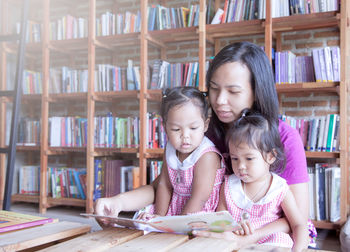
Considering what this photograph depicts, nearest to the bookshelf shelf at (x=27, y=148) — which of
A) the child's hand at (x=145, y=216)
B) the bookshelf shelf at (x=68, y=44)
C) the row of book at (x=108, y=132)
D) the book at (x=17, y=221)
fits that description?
the row of book at (x=108, y=132)

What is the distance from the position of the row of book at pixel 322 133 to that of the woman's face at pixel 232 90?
5.98 ft

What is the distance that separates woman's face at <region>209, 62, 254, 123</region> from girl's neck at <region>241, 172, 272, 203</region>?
9.5 inches

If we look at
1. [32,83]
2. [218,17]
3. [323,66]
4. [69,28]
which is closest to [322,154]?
[323,66]

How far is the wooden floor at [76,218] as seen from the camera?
2786mm

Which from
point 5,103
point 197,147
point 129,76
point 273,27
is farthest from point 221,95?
point 5,103

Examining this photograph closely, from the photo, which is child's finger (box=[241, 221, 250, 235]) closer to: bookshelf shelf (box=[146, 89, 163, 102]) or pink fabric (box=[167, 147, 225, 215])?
pink fabric (box=[167, 147, 225, 215])

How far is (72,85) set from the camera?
4.03 meters

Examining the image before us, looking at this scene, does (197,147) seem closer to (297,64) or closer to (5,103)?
(297,64)

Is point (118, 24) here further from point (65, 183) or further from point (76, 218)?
point (76, 218)

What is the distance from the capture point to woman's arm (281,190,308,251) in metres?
1.17

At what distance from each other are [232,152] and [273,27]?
225 centimetres

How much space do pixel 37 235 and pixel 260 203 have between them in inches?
25.6

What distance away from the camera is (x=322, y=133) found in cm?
305

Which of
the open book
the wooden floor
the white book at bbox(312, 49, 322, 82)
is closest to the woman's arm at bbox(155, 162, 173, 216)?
the open book
